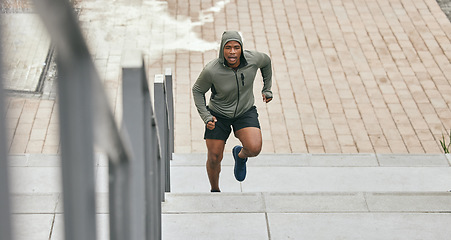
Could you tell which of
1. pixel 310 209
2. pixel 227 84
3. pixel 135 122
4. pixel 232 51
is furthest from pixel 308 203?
pixel 135 122

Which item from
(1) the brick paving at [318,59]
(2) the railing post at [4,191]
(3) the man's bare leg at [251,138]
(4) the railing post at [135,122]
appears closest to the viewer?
(2) the railing post at [4,191]

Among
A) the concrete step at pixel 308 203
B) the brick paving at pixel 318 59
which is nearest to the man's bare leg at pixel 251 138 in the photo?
the concrete step at pixel 308 203

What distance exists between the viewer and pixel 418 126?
27.3ft

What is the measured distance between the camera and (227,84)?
18.0ft

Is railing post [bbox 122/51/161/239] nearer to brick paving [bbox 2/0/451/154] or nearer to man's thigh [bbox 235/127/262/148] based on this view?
man's thigh [bbox 235/127/262/148]

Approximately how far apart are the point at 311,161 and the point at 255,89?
2.29 m

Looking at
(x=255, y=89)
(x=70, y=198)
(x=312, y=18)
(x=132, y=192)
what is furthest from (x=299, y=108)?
(x=70, y=198)

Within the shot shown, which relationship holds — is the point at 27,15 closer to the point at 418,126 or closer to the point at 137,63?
the point at 137,63

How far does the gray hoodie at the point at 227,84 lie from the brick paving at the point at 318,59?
170 cm

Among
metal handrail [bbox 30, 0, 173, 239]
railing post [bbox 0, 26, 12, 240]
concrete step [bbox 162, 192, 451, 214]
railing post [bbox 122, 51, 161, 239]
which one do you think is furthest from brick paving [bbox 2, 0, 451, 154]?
railing post [bbox 0, 26, 12, 240]

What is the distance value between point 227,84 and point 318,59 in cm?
447

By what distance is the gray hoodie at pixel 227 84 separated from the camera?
5457 mm

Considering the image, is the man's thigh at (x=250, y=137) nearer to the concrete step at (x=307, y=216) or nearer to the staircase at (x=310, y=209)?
the staircase at (x=310, y=209)

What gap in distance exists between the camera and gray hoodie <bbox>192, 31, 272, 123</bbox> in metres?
5.46
